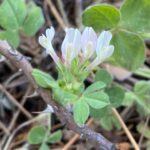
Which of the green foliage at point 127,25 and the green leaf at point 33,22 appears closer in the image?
the green foliage at point 127,25

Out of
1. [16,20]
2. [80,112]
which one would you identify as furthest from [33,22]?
[80,112]

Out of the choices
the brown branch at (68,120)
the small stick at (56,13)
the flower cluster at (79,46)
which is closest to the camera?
the flower cluster at (79,46)

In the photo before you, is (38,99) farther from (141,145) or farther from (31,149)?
(141,145)

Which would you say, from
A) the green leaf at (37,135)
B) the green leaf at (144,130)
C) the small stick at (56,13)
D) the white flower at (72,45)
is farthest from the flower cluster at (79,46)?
the small stick at (56,13)

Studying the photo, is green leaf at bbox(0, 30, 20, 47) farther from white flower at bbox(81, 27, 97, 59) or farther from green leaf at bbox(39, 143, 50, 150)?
white flower at bbox(81, 27, 97, 59)

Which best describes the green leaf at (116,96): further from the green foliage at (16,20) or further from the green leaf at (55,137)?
the green foliage at (16,20)

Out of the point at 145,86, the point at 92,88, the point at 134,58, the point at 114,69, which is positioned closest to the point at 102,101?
the point at 92,88
